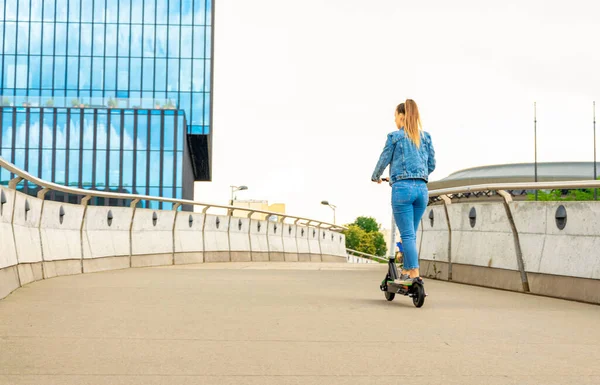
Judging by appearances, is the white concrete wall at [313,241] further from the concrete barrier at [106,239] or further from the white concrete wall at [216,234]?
the concrete barrier at [106,239]

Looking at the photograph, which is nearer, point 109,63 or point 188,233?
point 188,233

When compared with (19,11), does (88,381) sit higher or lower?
lower

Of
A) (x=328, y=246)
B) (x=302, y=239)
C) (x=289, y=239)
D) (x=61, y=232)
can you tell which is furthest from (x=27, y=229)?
(x=328, y=246)

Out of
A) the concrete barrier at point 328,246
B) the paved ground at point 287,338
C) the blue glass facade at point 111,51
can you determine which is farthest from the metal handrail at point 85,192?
the blue glass facade at point 111,51

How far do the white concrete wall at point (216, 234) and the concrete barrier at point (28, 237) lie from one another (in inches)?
358

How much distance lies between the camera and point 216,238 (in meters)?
20.9

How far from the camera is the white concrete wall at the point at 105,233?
535 inches

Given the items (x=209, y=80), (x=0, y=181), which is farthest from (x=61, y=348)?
(x=209, y=80)

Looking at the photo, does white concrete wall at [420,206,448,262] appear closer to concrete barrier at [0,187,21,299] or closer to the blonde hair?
the blonde hair

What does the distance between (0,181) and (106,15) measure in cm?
1735

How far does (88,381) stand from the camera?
14.7ft

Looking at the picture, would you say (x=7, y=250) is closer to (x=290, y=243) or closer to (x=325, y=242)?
(x=290, y=243)

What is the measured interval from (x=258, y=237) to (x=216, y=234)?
3303 millimetres

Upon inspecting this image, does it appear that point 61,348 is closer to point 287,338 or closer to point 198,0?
point 287,338
